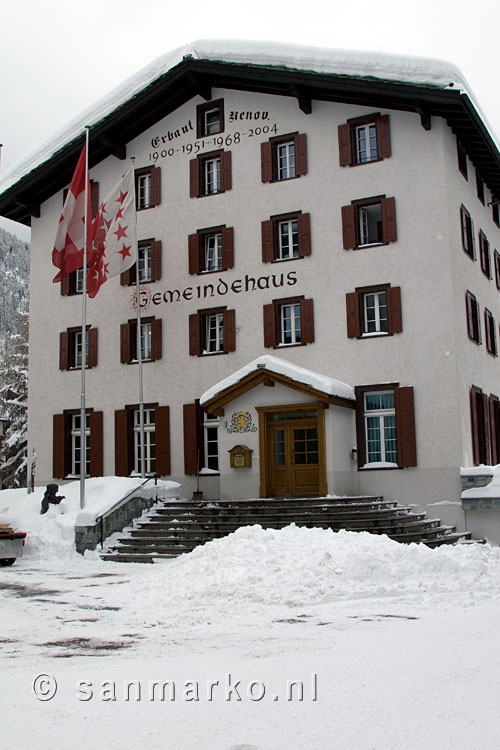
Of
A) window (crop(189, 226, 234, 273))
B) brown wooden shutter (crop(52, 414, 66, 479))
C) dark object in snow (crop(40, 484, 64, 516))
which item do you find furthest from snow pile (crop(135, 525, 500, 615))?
brown wooden shutter (crop(52, 414, 66, 479))

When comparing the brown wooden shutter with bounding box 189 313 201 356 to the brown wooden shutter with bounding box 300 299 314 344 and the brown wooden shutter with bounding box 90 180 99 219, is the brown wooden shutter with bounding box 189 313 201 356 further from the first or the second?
the brown wooden shutter with bounding box 90 180 99 219

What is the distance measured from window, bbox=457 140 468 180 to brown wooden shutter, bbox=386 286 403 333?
4236 mm

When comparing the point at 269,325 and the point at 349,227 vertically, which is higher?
the point at 349,227

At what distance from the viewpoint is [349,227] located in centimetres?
2081

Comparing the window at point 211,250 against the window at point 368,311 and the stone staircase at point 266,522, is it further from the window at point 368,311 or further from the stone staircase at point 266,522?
the stone staircase at point 266,522

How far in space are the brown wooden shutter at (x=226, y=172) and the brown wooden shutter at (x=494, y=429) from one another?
957cm

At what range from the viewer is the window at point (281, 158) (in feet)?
72.3

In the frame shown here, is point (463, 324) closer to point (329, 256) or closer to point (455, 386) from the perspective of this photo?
point (455, 386)

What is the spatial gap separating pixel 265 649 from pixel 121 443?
52.5 ft

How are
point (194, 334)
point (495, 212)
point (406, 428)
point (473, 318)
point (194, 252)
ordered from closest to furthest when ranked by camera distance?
point (406, 428) < point (473, 318) < point (194, 334) < point (194, 252) < point (495, 212)

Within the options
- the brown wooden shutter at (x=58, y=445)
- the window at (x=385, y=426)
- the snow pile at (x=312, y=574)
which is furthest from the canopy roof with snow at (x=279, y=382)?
the snow pile at (x=312, y=574)

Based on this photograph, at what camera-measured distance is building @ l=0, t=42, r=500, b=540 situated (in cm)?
1947

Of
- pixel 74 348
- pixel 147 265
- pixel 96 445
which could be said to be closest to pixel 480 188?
pixel 147 265

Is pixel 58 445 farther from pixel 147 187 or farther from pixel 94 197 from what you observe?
pixel 147 187
